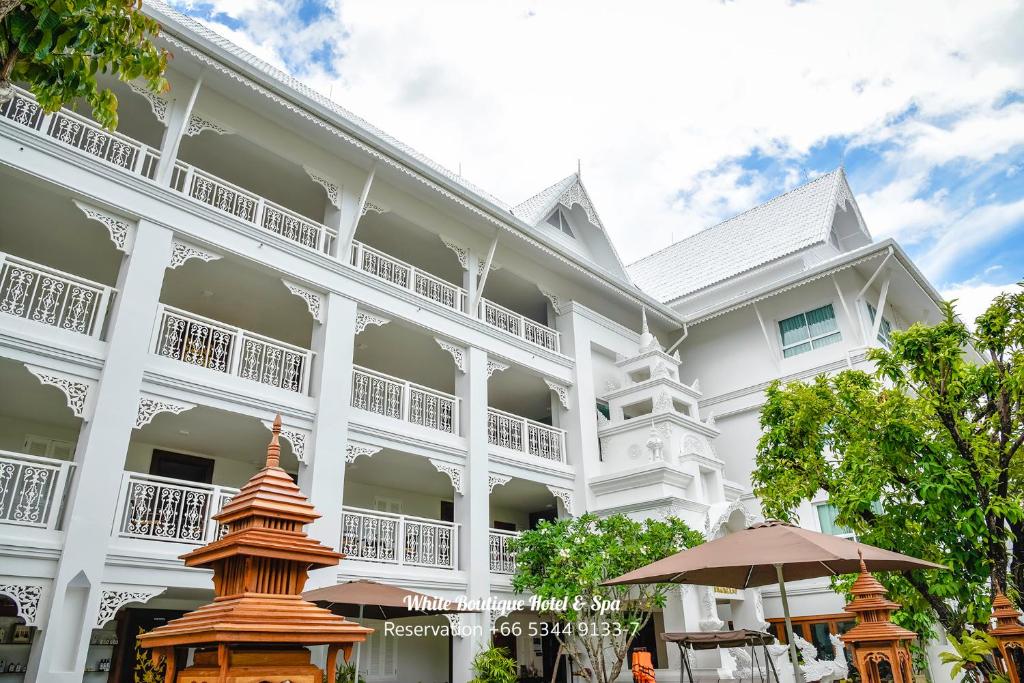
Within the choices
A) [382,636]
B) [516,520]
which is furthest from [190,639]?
[516,520]

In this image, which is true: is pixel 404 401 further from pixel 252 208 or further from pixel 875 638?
pixel 875 638

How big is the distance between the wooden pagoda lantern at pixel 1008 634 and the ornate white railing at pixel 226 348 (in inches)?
377

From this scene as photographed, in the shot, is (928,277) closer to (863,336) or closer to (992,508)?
Result: (863,336)

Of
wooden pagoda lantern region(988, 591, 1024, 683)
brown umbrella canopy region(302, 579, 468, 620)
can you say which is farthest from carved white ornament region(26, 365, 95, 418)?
wooden pagoda lantern region(988, 591, 1024, 683)

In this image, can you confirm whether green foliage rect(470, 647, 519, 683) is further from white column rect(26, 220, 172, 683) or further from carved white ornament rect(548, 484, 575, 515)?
white column rect(26, 220, 172, 683)

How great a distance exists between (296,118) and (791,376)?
13.3 metres

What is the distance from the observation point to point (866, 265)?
16.9 m

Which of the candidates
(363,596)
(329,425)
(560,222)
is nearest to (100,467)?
(329,425)

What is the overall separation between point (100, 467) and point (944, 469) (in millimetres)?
10013

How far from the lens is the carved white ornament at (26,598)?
7594 millimetres

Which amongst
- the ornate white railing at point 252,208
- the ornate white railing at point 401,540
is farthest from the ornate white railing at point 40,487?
the ornate white railing at point 252,208

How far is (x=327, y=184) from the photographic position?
1244 centimetres

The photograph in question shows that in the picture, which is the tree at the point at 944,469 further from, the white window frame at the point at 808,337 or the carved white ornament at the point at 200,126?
the carved white ornament at the point at 200,126

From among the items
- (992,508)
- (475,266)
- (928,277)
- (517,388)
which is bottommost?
(992,508)
